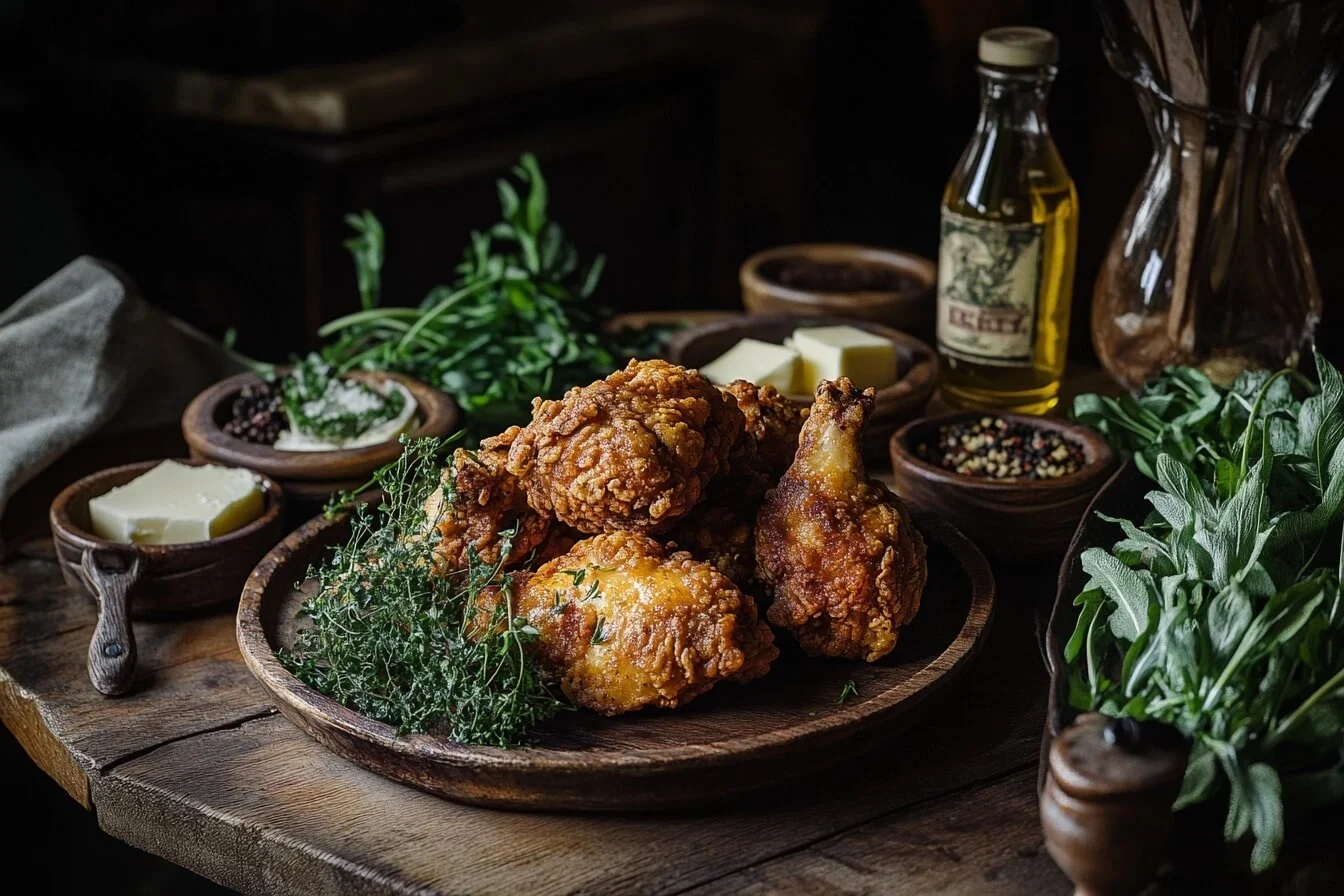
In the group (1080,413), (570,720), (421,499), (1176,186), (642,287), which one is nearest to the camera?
(570,720)

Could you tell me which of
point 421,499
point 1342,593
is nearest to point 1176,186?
point 1342,593

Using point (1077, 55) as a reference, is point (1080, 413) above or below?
below

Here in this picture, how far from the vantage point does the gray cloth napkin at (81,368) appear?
2.44m

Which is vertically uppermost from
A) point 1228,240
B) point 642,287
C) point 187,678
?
point 1228,240

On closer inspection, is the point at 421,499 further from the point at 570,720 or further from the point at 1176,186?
Answer: the point at 1176,186

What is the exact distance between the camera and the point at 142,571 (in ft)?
6.55

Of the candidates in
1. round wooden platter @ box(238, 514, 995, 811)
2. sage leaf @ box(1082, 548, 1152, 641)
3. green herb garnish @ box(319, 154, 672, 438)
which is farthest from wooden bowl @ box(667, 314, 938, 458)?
sage leaf @ box(1082, 548, 1152, 641)

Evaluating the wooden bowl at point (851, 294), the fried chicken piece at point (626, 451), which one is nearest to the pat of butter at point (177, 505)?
the fried chicken piece at point (626, 451)

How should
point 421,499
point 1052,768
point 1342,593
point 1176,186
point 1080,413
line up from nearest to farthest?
1. point 1052,768
2. point 1342,593
3. point 421,499
4. point 1080,413
5. point 1176,186

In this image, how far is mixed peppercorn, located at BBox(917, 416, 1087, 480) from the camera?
2.16 m

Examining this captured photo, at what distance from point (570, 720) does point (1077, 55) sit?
3049mm

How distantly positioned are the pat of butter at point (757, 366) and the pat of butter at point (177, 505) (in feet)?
2.60

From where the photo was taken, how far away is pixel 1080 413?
2.26m

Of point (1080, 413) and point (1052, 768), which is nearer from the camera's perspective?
point (1052, 768)
